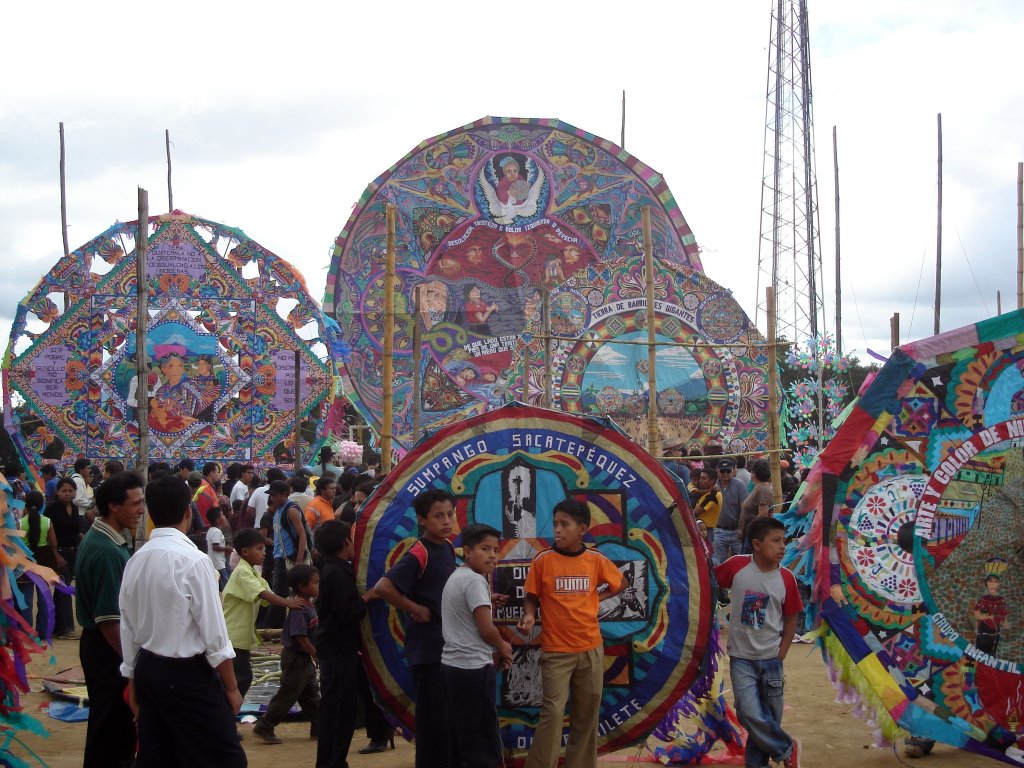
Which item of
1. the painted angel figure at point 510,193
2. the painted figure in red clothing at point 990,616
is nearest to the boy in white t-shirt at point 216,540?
the painted figure in red clothing at point 990,616

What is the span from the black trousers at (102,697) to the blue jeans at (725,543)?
6079mm

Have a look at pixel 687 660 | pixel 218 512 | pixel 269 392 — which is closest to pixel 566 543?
pixel 687 660

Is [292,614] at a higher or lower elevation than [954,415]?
lower

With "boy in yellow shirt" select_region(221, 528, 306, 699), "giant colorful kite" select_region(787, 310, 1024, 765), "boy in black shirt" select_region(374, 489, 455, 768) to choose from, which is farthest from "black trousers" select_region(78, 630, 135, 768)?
"giant colorful kite" select_region(787, 310, 1024, 765)

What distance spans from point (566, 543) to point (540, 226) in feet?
39.7

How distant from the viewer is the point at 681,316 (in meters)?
15.4

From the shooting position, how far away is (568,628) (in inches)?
223

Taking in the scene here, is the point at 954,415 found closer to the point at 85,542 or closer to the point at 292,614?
the point at 292,614

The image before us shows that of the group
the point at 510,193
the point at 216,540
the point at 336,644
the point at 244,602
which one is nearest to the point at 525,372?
the point at 510,193

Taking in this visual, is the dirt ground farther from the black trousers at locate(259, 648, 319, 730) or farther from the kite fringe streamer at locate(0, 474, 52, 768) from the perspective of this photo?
the kite fringe streamer at locate(0, 474, 52, 768)

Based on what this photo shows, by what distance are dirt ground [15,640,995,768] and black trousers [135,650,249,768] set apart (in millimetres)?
2299

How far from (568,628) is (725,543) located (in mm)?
5001

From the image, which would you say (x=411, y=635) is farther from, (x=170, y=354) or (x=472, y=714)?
(x=170, y=354)

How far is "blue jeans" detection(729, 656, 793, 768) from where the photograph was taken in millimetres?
5887
